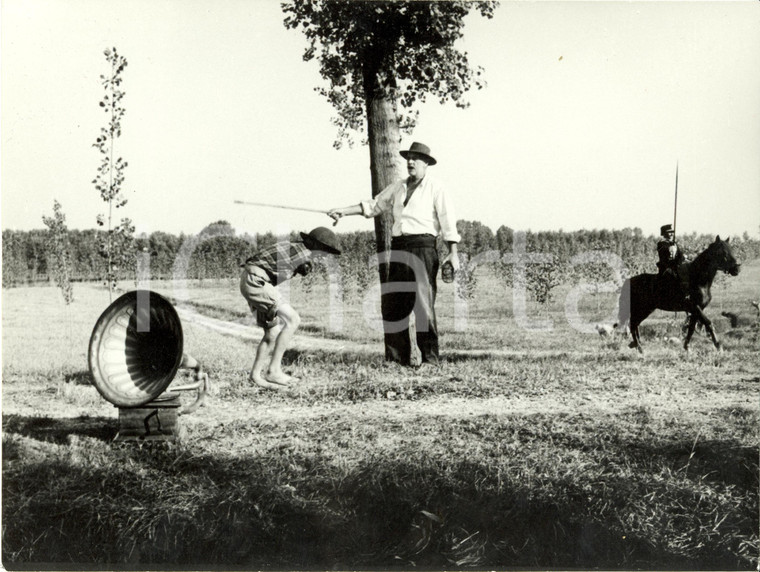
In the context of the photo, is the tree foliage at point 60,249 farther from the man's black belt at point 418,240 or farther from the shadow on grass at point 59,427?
the man's black belt at point 418,240

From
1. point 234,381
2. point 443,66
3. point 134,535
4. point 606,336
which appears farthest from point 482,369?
point 134,535

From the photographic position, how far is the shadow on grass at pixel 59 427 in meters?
4.86

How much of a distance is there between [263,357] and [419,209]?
170 centimetres

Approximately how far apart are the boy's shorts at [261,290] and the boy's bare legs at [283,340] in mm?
62

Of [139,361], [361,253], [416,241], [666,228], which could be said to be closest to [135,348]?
[139,361]

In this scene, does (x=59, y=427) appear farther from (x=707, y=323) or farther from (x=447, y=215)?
(x=707, y=323)

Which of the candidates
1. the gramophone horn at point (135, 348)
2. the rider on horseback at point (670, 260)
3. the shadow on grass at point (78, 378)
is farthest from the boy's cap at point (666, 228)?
the shadow on grass at point (78, 378)

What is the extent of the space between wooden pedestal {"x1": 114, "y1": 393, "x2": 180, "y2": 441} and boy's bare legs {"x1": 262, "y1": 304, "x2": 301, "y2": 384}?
764 mm

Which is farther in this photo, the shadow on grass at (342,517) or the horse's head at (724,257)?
the horse's head at (724,257)

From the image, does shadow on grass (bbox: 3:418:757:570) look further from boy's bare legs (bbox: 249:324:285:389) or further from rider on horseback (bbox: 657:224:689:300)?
rider on horseback (bbox: 657:224:689:300)

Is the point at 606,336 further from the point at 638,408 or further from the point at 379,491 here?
the point at 379,491

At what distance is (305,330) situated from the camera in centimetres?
510

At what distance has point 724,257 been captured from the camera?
5141 mm

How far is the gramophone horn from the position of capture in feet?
14.9
